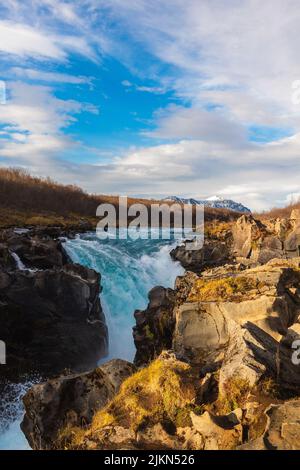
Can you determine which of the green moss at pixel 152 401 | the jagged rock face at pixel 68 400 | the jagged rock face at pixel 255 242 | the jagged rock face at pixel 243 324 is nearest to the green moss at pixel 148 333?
the jagged rock face at pixel 243 324

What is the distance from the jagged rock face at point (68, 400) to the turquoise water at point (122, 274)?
24.3ft

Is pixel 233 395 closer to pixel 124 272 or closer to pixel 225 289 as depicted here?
pixel 225 289

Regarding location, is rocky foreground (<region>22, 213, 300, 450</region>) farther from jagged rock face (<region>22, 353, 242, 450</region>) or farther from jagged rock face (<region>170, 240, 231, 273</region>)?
jagged rock face (<region>170, 240, 231, 273</region>)

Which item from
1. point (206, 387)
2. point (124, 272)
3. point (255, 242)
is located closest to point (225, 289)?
point (206, 387)

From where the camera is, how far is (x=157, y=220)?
77.5 m

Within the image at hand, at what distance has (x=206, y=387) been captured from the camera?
927 cm

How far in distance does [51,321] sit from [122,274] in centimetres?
1084

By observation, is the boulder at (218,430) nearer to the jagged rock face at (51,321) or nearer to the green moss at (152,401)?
the green moss at (152,401)

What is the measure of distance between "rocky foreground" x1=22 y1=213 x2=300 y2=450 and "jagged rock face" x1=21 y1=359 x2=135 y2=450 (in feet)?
0.10

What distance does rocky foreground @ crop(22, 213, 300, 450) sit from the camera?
779 cm

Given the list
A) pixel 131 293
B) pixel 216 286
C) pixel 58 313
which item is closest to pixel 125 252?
pixel 131 293

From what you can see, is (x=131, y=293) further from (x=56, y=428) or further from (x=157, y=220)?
(x=157, y=220)

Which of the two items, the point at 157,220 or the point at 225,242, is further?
the point at 157,220

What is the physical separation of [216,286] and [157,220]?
6287cm
